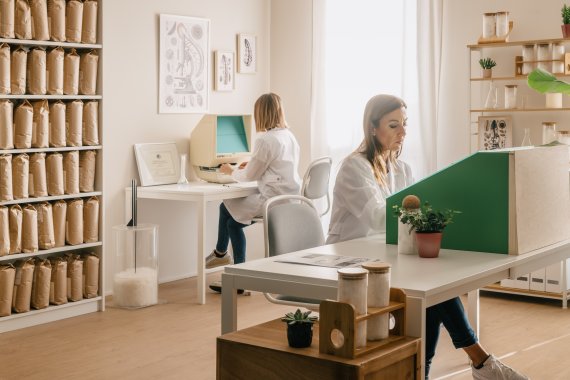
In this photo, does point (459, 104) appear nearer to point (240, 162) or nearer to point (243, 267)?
point (240, 162)

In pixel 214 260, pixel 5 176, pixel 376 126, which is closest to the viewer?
pixel 376 126

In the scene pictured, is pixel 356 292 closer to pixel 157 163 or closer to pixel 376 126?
pixel 376 126

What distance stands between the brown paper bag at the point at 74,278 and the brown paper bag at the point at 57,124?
67cm

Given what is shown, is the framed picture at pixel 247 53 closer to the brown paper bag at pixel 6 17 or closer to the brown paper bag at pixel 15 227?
the brown paper bag at pixel 6 17

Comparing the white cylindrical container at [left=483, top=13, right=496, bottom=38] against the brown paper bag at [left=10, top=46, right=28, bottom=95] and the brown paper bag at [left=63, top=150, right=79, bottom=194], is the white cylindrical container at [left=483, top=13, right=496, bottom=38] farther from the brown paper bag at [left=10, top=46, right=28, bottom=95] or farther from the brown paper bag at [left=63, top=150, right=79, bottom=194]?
the brown paper bag at [left=10, top=46, right=28, bottom=95]

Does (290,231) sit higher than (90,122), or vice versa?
(90,122)

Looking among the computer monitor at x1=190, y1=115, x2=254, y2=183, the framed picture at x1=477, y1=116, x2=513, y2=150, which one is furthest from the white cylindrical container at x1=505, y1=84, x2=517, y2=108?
the computer monitor at x1=190, y1=115, x2=254, y2=183

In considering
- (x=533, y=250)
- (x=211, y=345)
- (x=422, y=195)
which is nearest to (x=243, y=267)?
(x=422, y=195)

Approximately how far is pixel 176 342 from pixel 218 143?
1.91 metres

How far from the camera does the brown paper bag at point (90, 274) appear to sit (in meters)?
5.01

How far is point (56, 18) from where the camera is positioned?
4738 mm

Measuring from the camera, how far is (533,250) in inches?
123

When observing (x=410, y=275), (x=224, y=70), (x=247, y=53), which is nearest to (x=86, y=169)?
(x=224, y=70)

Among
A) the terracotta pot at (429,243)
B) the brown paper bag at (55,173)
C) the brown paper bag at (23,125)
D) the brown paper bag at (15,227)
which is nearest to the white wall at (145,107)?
the brown paper bag at (55,173)
